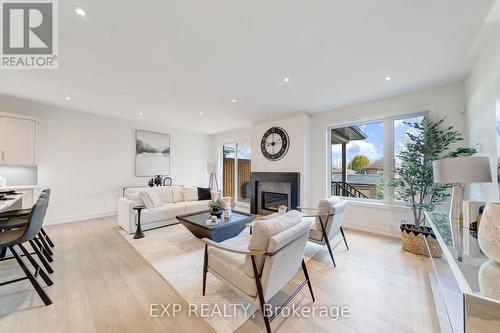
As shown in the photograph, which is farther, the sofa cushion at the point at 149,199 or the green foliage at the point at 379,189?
the sofa cushion at the point at 149,199

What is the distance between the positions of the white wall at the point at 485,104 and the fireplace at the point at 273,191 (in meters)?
2.75

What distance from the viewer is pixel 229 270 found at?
1598mm

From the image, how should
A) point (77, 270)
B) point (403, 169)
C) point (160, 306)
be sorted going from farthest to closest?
1. point (403, 169)
2. point (77, 270)
3. point (160, 306)

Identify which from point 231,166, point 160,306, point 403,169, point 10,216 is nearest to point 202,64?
point 160,306

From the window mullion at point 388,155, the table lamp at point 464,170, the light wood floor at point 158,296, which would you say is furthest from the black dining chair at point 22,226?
the window mullion at point 388,155

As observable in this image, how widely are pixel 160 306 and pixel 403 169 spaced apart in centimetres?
381

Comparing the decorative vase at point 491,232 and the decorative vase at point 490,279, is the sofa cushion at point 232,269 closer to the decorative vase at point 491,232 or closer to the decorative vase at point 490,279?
the decorative vase at point 490,279

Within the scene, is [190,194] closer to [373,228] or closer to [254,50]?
[254,50]

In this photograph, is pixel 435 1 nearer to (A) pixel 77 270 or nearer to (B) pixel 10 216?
(A) pixel 77 270

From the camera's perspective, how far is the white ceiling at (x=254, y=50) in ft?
5.38

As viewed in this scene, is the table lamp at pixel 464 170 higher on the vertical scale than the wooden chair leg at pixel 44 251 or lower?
higher

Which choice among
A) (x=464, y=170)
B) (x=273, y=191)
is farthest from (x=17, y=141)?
(x=464, y=170)

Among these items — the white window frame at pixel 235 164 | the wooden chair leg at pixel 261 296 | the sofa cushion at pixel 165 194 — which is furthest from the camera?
the white window frame at pixel 235 164

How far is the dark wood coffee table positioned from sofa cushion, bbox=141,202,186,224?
0.99 m
